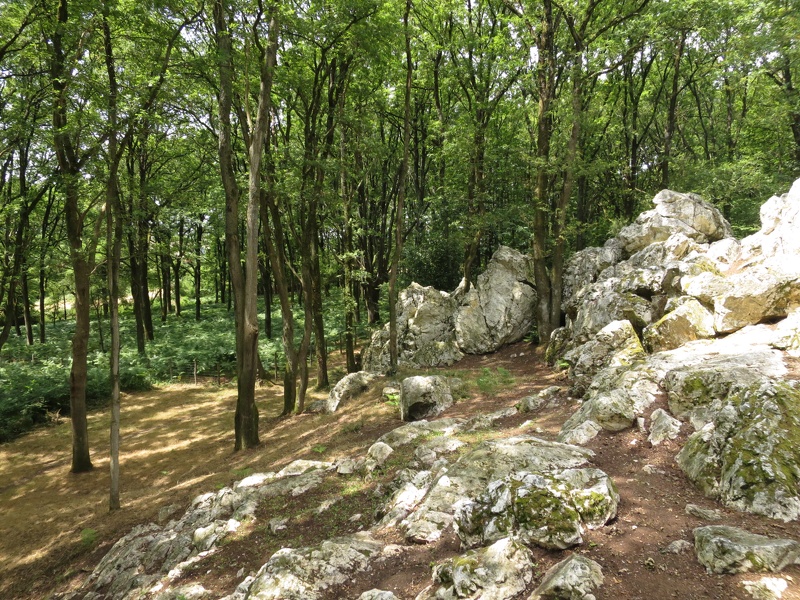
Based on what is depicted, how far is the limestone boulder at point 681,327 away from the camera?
834cm

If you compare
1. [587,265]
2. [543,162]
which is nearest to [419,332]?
[587,265]

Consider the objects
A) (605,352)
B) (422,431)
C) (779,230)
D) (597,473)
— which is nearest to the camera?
(597,473)

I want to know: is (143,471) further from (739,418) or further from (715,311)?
(715,311)

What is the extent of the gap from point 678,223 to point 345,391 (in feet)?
40.2

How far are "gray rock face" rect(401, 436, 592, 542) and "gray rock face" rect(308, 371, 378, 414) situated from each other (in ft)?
25.8

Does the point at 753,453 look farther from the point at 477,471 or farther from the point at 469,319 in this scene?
the point at 469,319

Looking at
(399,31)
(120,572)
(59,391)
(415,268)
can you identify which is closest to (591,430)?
(120,572)

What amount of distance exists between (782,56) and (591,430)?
1695cm

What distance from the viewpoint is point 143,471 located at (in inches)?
436

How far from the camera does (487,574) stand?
136 inches

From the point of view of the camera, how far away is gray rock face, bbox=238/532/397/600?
425cm

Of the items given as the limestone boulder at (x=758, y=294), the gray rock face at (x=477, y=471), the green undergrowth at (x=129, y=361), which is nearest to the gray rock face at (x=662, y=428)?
the gray rock face at (x=477, y=471)

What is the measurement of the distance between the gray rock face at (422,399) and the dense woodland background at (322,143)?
4091 millimetres

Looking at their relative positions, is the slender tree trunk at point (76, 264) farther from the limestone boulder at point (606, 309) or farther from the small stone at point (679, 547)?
the limestone boulder at point (606, 309)
